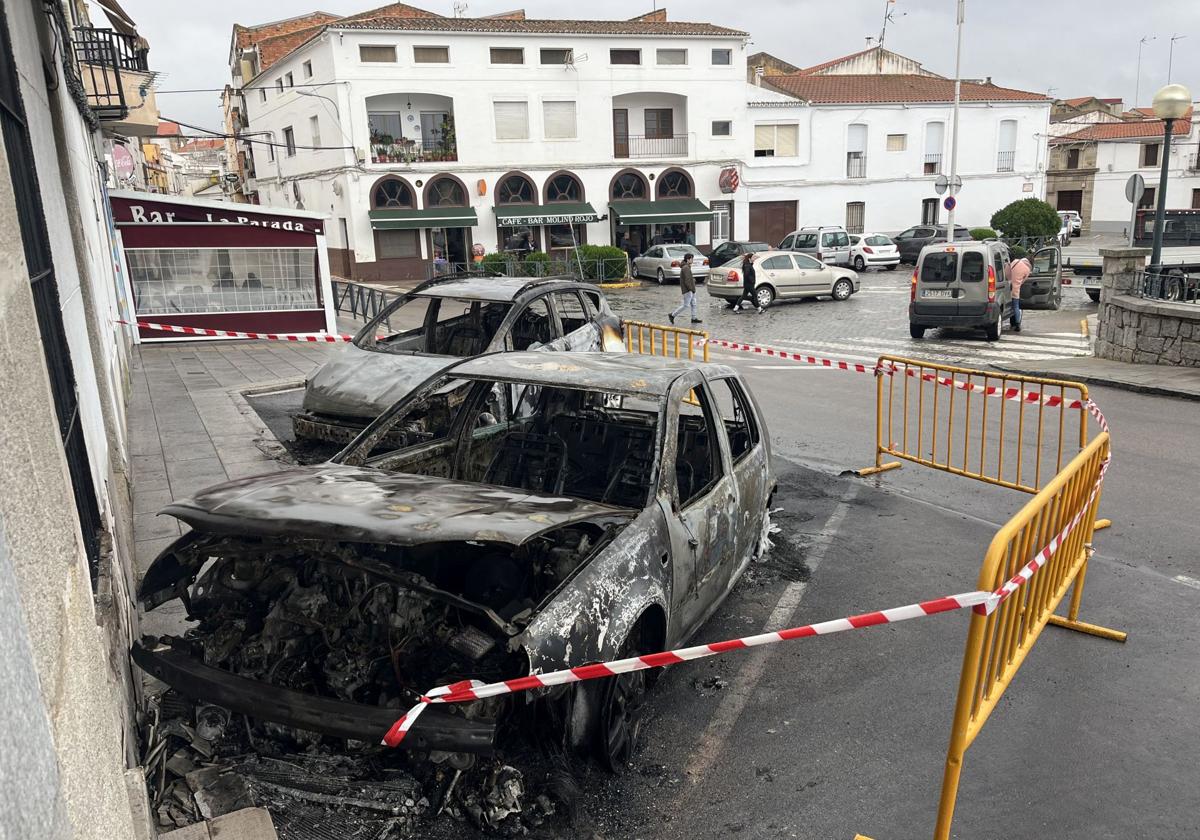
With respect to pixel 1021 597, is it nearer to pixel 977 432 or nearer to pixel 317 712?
pixel 317 712

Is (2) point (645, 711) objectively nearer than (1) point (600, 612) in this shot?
No

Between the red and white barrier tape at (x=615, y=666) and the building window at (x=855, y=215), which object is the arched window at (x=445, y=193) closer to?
the building window at (x=855, y=215)

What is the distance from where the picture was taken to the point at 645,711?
15.2 ft

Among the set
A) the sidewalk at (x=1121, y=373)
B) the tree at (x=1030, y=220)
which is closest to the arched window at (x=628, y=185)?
the tree at (x=1030, y=220)

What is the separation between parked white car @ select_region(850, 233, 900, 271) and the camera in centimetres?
3525

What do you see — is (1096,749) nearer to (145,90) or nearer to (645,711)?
(645,711)

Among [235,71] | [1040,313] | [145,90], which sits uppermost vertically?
[235,71]

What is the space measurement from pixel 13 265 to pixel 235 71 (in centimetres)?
6190

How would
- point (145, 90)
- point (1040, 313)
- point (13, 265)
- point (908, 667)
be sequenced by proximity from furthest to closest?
point (1040, 313), point (145, 90), point (908, 667), point (13, 265)

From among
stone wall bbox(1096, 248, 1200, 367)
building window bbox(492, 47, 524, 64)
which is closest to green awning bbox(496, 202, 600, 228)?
building window bbox(492, 47, 524, 64)

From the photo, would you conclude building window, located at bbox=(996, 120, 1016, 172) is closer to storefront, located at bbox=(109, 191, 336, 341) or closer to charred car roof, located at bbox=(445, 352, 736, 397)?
storefront, located at bbox=(109, 191, 336, 341)

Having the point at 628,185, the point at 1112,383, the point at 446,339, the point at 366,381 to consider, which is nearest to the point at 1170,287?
the point at 1112,383

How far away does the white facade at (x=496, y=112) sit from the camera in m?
37.1

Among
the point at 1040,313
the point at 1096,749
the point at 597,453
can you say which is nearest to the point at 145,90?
the point at 597,453
